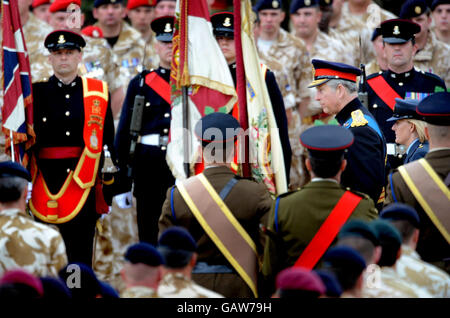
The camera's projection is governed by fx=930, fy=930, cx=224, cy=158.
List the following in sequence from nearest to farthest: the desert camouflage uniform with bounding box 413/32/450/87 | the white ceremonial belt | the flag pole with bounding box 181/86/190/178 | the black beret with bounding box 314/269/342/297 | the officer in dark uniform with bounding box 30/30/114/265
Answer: the black beret with bounding box 314/269/342/297 < the flag pole with bounding box 181/86/190/178 < the officer in dark uniform with bounding box 30/30/114/265 < the white ceremonial belt < the desert camouflage uniform with bounding box 413/32/450/87

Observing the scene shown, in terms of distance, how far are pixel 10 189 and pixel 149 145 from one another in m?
3.41

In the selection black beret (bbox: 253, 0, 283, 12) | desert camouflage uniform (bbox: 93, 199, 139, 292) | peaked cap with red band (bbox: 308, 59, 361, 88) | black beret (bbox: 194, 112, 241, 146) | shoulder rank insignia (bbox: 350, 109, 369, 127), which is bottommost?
desert camouflage uniform (bbox: 93, 199, 139, 292)

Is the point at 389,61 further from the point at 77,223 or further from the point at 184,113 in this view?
the point at 77,223

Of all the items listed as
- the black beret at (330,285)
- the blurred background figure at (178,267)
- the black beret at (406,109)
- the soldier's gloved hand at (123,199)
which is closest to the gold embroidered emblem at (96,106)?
the soldier's gloved hand at (123,199)

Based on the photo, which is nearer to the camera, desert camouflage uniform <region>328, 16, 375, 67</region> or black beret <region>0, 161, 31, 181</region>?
black beret <region>0, 161, 31, 181</region>

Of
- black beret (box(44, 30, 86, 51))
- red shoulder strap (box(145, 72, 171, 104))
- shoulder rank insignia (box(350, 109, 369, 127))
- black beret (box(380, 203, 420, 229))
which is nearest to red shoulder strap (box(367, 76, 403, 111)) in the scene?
shoulder rank insignia (box(350, 109, 369, 127))

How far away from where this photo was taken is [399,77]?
9.44m

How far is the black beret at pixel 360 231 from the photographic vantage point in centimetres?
494

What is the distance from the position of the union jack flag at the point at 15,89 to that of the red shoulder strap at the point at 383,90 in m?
3.43

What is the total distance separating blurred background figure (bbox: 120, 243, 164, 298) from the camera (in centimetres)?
482

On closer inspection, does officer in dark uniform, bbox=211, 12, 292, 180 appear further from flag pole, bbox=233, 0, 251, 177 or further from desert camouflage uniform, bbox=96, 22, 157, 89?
desert camouflage uniform, bbox=96, 22, 157, 89

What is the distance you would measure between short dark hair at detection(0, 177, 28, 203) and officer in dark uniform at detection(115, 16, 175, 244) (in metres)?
3.19

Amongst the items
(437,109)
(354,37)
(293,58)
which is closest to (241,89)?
(437,109)

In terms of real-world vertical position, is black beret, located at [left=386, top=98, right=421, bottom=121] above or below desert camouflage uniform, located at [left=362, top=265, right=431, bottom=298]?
above
